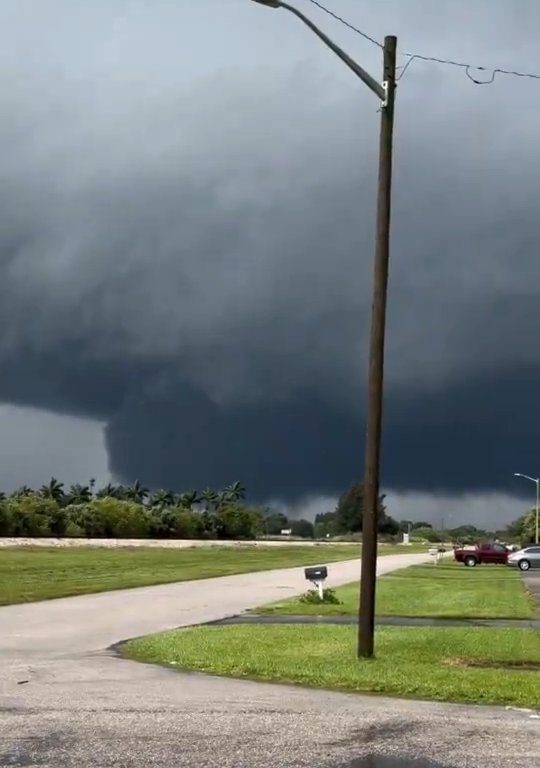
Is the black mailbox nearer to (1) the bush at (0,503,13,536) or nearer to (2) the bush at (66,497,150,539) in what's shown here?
(1) the bush at (0,503,13,536)

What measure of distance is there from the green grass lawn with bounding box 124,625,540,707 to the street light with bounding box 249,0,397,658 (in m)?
0.85

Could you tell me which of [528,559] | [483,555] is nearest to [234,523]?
[483,555]

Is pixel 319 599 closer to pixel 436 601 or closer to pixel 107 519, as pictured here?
pixel 436 601

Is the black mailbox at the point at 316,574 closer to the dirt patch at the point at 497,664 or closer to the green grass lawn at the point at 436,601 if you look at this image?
the green grass lawn at the point at 436,601

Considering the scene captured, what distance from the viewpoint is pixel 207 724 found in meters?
9.31

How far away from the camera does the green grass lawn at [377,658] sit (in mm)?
11875

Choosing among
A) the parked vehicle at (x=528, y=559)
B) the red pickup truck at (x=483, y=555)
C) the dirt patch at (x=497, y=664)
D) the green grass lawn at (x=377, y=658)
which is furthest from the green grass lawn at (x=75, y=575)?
the red pickup truck at (x=483, y=555)

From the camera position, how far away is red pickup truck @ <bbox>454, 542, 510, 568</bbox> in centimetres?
6381

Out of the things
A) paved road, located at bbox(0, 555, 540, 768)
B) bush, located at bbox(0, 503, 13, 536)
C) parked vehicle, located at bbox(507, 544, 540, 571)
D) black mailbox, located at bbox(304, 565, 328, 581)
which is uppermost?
bush, located at bbox(0, 503, 13, 536)

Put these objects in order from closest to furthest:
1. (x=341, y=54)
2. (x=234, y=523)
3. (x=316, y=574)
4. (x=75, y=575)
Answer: (x=341, y=54), (x=316, y=574), (x=75, y=575), (x=234, y=523)

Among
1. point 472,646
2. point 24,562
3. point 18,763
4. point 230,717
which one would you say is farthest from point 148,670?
point 24,562

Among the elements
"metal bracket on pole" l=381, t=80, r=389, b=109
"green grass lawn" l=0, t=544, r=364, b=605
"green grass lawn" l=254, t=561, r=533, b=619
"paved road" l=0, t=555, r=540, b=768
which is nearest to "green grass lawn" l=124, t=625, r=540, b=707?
"paved road" l=0, t=555, r=540, b=768

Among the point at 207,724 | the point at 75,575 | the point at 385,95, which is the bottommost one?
the point at 207,724

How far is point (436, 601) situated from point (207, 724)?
19475 millimetres
